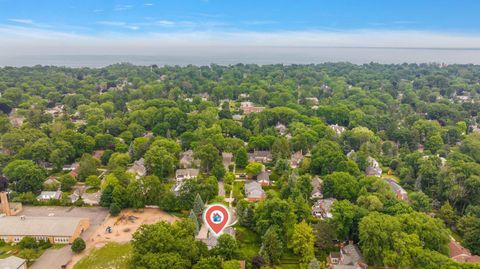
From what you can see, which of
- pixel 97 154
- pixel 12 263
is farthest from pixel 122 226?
pixel 97 154

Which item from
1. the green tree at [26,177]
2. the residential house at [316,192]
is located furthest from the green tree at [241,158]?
the green tree at [26,177]

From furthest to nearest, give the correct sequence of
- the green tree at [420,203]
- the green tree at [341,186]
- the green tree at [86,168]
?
the green tree at [86,168] → the green tree at [341,186] → the green tree at [420,203]

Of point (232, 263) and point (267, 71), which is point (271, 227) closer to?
point (232, 263)

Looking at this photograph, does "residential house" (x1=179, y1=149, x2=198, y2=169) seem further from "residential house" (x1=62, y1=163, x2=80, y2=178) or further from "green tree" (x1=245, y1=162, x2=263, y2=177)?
"residential house" (x1=62, y1=163, x2=80, y2=178)

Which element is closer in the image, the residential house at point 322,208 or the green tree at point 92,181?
the residential house at point 322,208

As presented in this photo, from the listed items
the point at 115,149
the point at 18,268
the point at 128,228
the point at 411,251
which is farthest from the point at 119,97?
the point at 411,251

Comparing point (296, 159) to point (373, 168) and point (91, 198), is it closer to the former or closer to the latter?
point (373, 168)

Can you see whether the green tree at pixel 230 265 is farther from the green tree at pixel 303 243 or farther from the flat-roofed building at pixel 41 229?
the flat-roofed building at pixel 41 229
